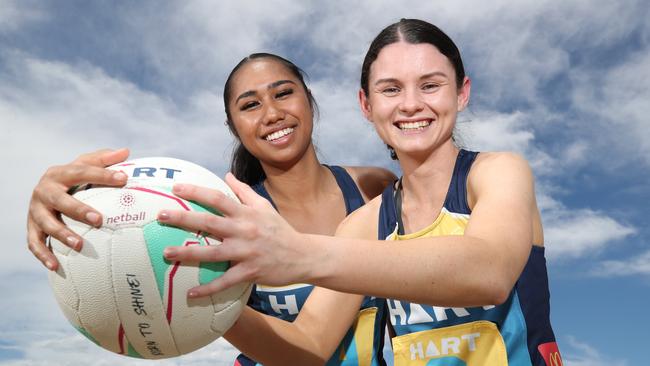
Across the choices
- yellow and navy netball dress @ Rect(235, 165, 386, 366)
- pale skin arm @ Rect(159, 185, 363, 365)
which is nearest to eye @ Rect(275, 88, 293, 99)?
pale skin arm @ Rect(159, 185, 363, 365)

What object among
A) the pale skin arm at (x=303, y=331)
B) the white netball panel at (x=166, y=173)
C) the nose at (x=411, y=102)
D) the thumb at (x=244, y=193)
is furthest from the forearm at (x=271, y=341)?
the nose at (x=411, y=102)

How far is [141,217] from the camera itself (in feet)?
10.2

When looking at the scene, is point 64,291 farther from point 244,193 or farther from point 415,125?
point 415,125

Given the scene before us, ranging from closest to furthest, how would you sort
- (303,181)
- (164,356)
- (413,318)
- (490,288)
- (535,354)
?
1. (490,288)
2. (164,356)
3. (535,354)
4. (413,318)
5. (303,181)

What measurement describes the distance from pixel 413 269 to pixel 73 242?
160 cm

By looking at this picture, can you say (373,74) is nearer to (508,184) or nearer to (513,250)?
(508,184)

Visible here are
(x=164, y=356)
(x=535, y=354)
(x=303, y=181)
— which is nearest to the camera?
(x=164, y=356)

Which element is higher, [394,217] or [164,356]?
[394,217]

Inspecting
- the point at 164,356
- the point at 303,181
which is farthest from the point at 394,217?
the point at 164,356

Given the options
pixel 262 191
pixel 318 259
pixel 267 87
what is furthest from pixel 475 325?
pixel 267 87

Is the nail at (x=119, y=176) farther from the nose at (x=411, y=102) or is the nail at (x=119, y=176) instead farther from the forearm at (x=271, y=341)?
the nose at (x=411, y=102)

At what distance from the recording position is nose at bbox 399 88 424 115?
4.40 m

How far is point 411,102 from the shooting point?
440 centimetres

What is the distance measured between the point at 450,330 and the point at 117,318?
86.1 inches
